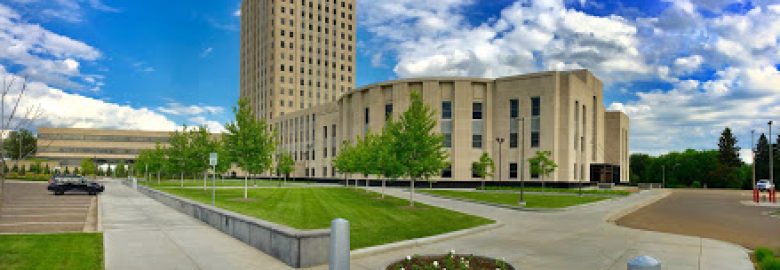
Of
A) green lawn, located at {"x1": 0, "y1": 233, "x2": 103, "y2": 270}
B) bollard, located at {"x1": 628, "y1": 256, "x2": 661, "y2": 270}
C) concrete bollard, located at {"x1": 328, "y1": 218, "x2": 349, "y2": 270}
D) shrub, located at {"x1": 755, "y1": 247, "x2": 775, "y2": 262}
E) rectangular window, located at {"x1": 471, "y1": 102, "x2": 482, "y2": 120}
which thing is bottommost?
green lawn, located at {"x1": 0, "y1": 233, "x2": 103, "y2": 270}

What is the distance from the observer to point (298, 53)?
128m

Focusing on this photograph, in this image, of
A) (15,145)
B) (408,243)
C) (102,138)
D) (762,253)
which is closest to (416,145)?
(408,243)

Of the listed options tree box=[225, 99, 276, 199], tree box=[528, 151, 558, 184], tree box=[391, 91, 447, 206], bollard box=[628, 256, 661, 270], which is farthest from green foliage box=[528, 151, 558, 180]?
bollard box=[628, 256, 661, 270]

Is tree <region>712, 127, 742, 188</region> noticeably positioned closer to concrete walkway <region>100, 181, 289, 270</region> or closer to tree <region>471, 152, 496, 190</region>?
tree <region>471, 152, 496, 190</region>

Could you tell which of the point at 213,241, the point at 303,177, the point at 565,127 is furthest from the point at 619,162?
the point at 213,241

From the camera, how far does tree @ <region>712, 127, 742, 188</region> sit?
103625 millimetres

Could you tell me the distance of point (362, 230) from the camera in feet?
51.2

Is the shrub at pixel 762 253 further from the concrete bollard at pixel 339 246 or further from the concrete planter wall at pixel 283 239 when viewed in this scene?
the concrete planter wall at pixel 283 239

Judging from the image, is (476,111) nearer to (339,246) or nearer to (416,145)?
(416,145)

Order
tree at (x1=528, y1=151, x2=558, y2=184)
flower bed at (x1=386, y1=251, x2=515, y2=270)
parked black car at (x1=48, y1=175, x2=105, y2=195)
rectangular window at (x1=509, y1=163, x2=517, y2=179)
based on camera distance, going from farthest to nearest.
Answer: rectangular window at (x1=509, y1=163, x2=517, y2=179) → tree at (x1=528, y1=151, x2=558, y2=184) → parked black car at (x1=48, y1=175, x2=105, y2=195) → flower bed at (x1=386, y1=251, x2=515, y2=270)

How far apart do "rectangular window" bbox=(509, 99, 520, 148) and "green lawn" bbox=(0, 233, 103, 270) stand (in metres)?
56.6

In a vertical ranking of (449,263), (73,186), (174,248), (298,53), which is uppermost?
(298,53)

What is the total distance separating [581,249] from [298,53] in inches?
4799

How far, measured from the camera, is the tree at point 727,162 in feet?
340
